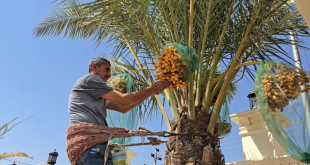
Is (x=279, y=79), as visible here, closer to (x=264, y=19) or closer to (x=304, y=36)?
(x=264, y=19)

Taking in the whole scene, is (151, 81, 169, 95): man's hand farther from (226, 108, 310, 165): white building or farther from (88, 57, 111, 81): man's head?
(226, 108, 310, 165): white building

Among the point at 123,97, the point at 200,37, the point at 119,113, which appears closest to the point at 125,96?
the point at 123,97

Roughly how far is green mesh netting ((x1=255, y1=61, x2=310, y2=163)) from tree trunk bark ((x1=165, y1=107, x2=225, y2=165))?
0.63 m

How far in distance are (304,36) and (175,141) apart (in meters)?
2.36

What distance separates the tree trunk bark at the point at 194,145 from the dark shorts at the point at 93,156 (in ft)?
4.67

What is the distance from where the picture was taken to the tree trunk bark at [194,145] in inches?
126

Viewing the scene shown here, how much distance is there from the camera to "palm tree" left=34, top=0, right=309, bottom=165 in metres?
3.33

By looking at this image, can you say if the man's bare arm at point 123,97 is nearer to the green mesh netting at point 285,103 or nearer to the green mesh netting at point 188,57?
the green mesh netting at point 188,57

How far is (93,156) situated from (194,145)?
1.60 meters

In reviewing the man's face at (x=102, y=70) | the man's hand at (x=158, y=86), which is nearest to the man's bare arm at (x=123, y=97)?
the man's hand at (x=158, y=86)

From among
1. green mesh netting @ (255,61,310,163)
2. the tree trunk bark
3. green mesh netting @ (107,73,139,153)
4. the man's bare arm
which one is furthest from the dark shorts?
green mesh netting @ (255,61,310,163)

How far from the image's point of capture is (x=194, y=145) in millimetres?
3254

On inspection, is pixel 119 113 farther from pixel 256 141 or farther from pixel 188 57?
pixel 256 141

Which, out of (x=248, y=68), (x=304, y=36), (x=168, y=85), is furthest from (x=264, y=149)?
(x=168, y=85)
